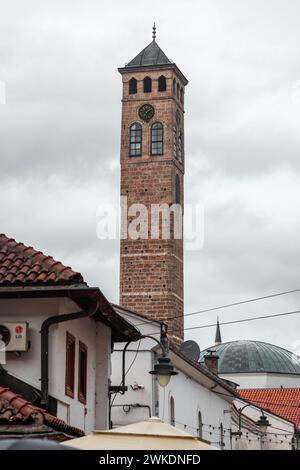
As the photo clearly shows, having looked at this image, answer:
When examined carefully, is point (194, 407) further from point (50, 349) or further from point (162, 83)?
point (162, 83)

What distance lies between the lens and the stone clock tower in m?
56.3

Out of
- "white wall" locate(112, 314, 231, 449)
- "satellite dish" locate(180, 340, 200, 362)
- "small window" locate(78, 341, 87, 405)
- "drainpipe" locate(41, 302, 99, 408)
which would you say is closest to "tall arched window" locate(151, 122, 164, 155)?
"satellite dish" locate(180, 340, 200, 362)

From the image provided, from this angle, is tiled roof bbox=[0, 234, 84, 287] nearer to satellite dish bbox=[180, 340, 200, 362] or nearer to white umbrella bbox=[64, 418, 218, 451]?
white umbrella bbox=[64, 418, 218, 451]

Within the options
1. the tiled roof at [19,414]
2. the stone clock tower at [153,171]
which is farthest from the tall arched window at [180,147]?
the tiled roof at [19,414]

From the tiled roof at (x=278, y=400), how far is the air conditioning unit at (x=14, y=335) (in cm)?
4169

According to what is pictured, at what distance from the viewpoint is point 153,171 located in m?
59.3

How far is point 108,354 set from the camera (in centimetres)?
1831

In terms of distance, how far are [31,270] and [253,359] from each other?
53.5 meters

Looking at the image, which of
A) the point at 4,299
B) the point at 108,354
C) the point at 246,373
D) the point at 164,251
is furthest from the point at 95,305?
the point at 246,373

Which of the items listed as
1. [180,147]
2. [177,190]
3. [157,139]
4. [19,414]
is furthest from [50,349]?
[180,147]

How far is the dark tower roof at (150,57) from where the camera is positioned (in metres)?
62.4

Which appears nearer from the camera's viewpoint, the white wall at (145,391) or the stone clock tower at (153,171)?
the white wall at (145,391)

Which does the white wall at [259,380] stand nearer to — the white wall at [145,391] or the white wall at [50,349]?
the white wall at [145,391]
